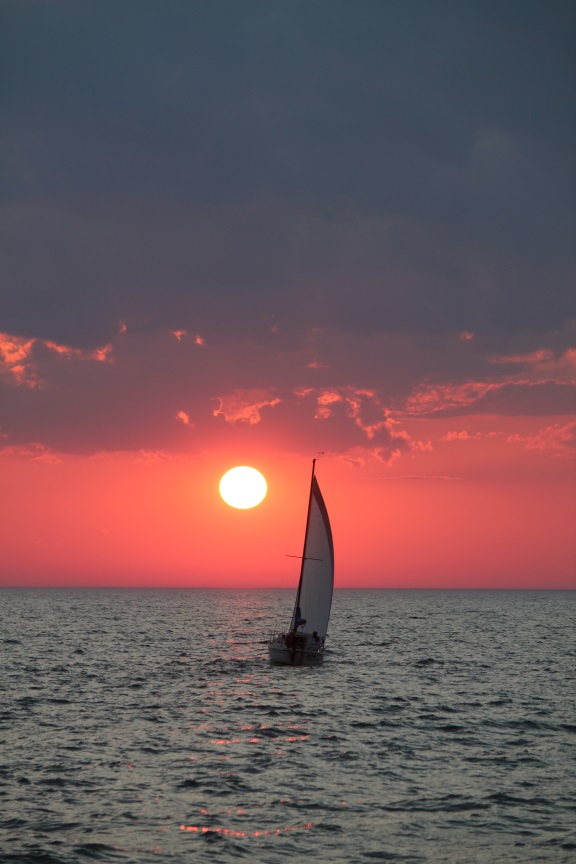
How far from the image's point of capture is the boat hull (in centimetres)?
6350

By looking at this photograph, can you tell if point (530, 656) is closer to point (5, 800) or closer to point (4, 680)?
point (4, 680)

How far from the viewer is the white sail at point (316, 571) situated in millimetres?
65562

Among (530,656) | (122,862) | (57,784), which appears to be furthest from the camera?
(530,656)

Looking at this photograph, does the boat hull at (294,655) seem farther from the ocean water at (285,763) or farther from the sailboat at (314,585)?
the ocean water at (285,763)

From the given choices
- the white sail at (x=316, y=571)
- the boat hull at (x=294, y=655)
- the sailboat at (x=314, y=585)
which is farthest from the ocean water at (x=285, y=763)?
the white sail at (x=316, y=571)

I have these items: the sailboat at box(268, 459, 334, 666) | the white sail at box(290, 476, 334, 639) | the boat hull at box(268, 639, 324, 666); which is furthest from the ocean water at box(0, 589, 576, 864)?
the white sail at box(290, 476, 334, 639)

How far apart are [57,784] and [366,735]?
15408mm

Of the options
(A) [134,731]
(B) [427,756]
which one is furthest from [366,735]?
(A) [134,731]

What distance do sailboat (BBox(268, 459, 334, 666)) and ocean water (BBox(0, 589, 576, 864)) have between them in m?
2.22

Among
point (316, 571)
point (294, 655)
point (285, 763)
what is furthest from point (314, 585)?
point (285, 763)

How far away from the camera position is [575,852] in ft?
77.8

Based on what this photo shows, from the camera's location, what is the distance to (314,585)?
66.0m

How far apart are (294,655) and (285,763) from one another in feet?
97.7

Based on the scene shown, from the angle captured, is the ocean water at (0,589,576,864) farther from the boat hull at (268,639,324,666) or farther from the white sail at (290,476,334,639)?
the white sail at (290,476,334,639)
